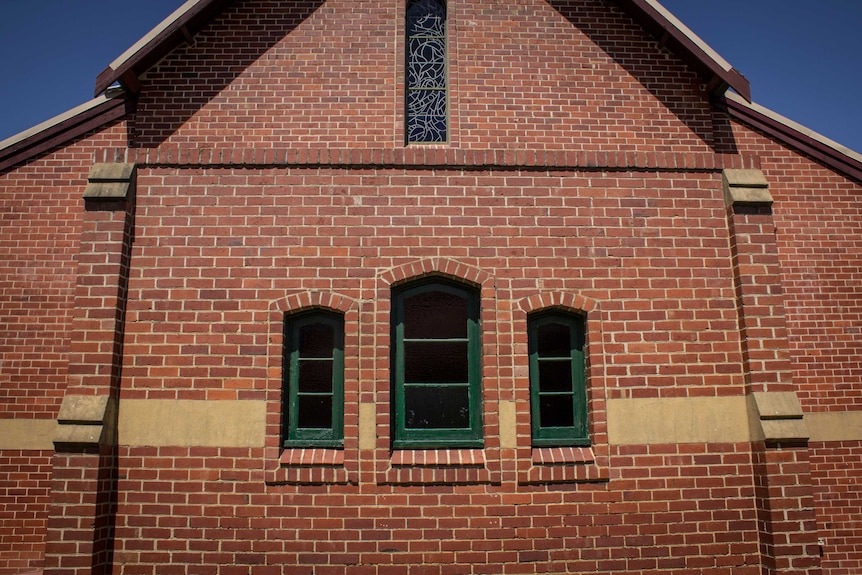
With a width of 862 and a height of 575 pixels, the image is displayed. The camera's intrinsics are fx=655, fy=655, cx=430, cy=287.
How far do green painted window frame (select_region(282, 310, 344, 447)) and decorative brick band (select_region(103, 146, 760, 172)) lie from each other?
64.4 inches

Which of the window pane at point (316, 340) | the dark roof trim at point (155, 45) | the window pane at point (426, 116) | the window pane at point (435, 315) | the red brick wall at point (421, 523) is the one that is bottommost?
the red brick wall at point (421, 523)

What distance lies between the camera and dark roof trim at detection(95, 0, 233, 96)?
6.90m

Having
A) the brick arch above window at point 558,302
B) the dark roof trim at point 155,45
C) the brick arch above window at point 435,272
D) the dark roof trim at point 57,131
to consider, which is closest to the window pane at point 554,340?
the brick arch above window at point 558,302

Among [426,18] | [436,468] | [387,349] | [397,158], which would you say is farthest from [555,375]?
[426,18]

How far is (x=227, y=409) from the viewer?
21.0ft

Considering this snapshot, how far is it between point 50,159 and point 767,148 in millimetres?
9198

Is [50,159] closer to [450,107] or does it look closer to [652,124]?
[450,107]

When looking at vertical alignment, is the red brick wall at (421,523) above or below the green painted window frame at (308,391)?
below

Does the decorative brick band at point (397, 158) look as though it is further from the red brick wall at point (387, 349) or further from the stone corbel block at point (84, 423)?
the stone corbel block at point (84, 423)

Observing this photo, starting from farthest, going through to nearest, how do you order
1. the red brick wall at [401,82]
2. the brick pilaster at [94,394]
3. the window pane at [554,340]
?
the red brick wall at [401,82], the window pane at [554,340], the brick pilaster at [94,394]

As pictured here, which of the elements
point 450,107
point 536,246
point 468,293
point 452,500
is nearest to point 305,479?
point 452,500

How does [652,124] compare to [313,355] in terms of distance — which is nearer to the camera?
[313,355]

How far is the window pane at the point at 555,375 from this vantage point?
6.82m

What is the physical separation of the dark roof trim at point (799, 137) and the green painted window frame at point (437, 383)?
452 cm
